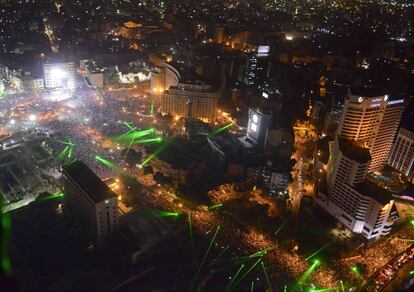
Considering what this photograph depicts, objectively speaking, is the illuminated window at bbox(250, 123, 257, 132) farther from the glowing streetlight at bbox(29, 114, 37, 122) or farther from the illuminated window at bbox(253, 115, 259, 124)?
the glowing streetlight at bbox(29, 114, 37, 122)

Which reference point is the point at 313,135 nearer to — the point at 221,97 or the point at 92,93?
the point at 221,97

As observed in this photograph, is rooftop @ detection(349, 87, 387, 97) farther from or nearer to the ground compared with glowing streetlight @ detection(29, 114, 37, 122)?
farther from the ground

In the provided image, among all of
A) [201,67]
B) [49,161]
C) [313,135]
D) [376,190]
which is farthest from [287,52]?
[49,161]

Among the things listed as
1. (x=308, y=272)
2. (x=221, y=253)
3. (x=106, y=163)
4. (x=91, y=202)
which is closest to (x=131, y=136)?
(x=106, y=163)

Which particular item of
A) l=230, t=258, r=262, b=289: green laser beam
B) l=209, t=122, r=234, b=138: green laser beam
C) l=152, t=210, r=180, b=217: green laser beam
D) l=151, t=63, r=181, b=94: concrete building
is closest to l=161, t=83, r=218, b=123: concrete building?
l=209, t=122, r=234, b=138: green laser beam

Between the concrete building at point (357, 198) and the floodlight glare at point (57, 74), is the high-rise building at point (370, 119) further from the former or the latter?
the floodlight glare at point (57, 74)

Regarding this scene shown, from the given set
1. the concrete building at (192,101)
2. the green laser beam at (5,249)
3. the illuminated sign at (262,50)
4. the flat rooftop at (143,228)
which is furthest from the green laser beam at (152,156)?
the illuminated sign at (262,50)
